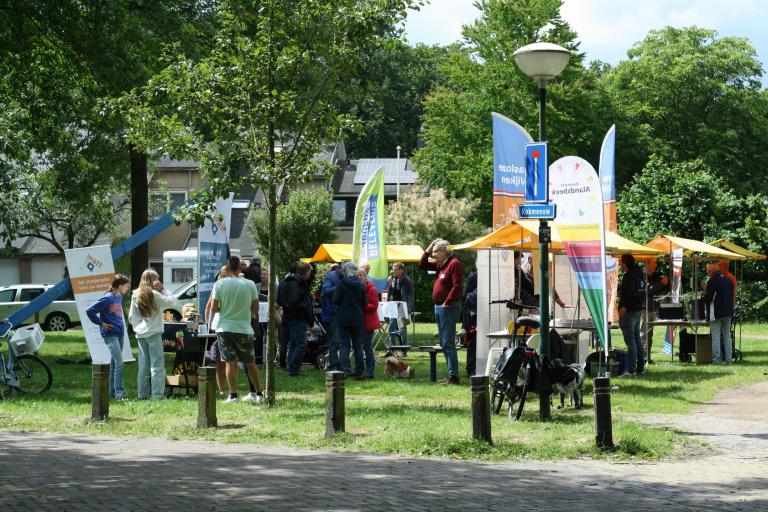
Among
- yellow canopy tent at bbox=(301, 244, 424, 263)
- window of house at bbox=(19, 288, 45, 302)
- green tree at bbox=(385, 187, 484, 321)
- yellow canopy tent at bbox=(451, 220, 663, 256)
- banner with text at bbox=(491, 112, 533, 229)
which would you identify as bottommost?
window of house at bbox=(19, 288, 45, 302)

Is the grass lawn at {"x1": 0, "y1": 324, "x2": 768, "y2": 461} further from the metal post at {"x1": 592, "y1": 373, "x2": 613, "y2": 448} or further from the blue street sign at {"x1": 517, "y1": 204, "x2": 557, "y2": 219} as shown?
the blue street sign at {"x1": 517, "y1": 204, "x2": 557, "y2": 219}

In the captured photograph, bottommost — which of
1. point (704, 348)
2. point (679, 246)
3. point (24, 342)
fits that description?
point (704, 348)

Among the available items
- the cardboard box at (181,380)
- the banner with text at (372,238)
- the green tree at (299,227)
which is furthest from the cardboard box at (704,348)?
the green tree at (299,227)

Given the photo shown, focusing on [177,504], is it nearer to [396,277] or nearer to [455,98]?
[396,277]

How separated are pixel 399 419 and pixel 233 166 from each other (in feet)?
12.8

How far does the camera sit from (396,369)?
706 inches

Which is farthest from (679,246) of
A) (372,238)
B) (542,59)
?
(542,59)

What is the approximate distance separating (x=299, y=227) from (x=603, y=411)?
4179cm

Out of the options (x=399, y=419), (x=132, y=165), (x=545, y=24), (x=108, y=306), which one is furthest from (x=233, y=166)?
(x=545, y=24)

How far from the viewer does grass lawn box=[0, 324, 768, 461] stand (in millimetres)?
10578

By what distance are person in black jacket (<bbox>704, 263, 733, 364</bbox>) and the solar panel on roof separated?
44.6m

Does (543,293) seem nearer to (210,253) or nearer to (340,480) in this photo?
(340,480)

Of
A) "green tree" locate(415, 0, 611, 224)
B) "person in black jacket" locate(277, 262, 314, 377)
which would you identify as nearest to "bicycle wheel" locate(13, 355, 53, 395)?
"person in black jacket" locate(277, 262, 314, 377)

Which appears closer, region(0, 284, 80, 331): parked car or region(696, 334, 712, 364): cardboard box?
region(696, 334, 712, 364): cardboard box
